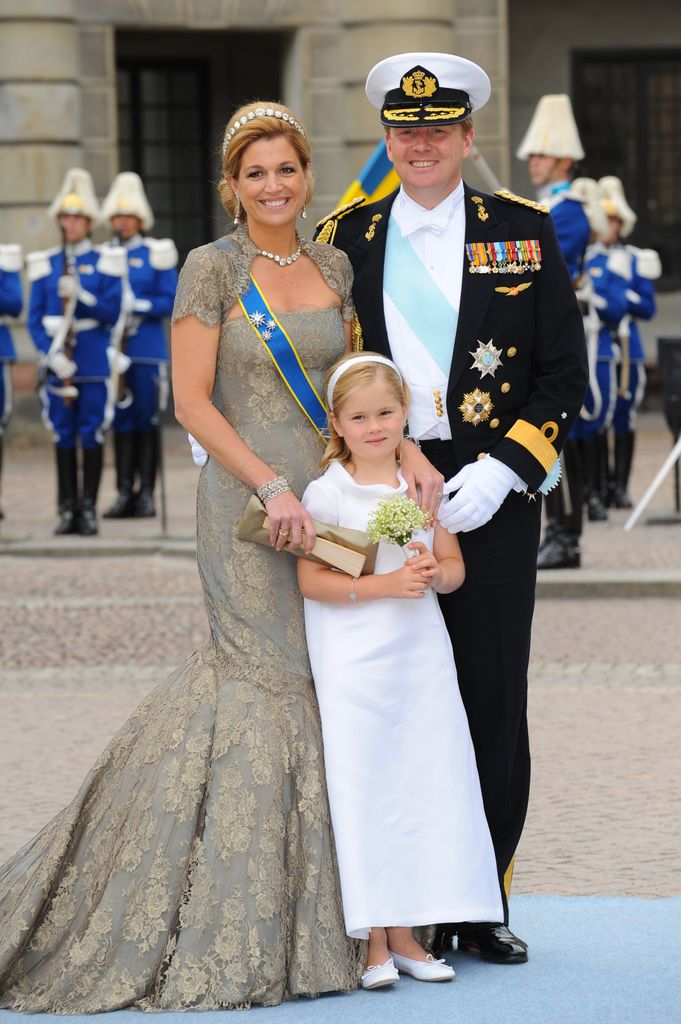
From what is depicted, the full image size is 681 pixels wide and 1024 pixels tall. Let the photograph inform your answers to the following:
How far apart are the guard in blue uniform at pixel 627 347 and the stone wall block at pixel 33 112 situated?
5534 millimetres

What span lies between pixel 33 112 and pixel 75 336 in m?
4.95

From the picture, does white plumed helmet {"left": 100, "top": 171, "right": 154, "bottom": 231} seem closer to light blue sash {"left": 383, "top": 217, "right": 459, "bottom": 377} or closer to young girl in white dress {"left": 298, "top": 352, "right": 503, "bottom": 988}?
light blue sash {"left": 383, "top": 217, "right": 459, "bottom": 377}

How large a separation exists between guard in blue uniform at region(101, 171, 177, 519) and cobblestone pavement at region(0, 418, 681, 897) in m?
0.79

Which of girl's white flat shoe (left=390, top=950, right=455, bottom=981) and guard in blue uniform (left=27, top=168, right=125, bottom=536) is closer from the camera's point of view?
girl's white flat shoe (left=390, top=950, right=455, bottom=981)

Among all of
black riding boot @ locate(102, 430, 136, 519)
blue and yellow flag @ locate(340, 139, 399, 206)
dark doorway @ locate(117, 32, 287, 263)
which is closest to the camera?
blue and yellow flag @ locate(340, 139, 399, 206)

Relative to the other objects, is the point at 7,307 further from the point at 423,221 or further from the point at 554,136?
the point at 423,221

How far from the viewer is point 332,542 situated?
14.0ft

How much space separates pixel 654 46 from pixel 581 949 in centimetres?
1633

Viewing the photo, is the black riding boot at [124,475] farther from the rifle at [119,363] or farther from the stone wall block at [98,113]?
the stone wall block at [98,113]

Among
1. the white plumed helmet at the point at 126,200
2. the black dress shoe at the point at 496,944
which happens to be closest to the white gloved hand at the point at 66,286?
the white plumed helmet at the point at 126,200

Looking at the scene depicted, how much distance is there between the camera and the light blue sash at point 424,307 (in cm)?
439

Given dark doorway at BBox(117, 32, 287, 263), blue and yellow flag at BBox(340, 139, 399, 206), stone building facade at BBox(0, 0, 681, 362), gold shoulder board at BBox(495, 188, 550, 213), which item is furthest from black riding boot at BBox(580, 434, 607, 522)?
gold shoulder board at BBox(495, 188, 550, 213)

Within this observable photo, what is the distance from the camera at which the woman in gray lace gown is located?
416 cm

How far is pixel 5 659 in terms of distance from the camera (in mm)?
8633
